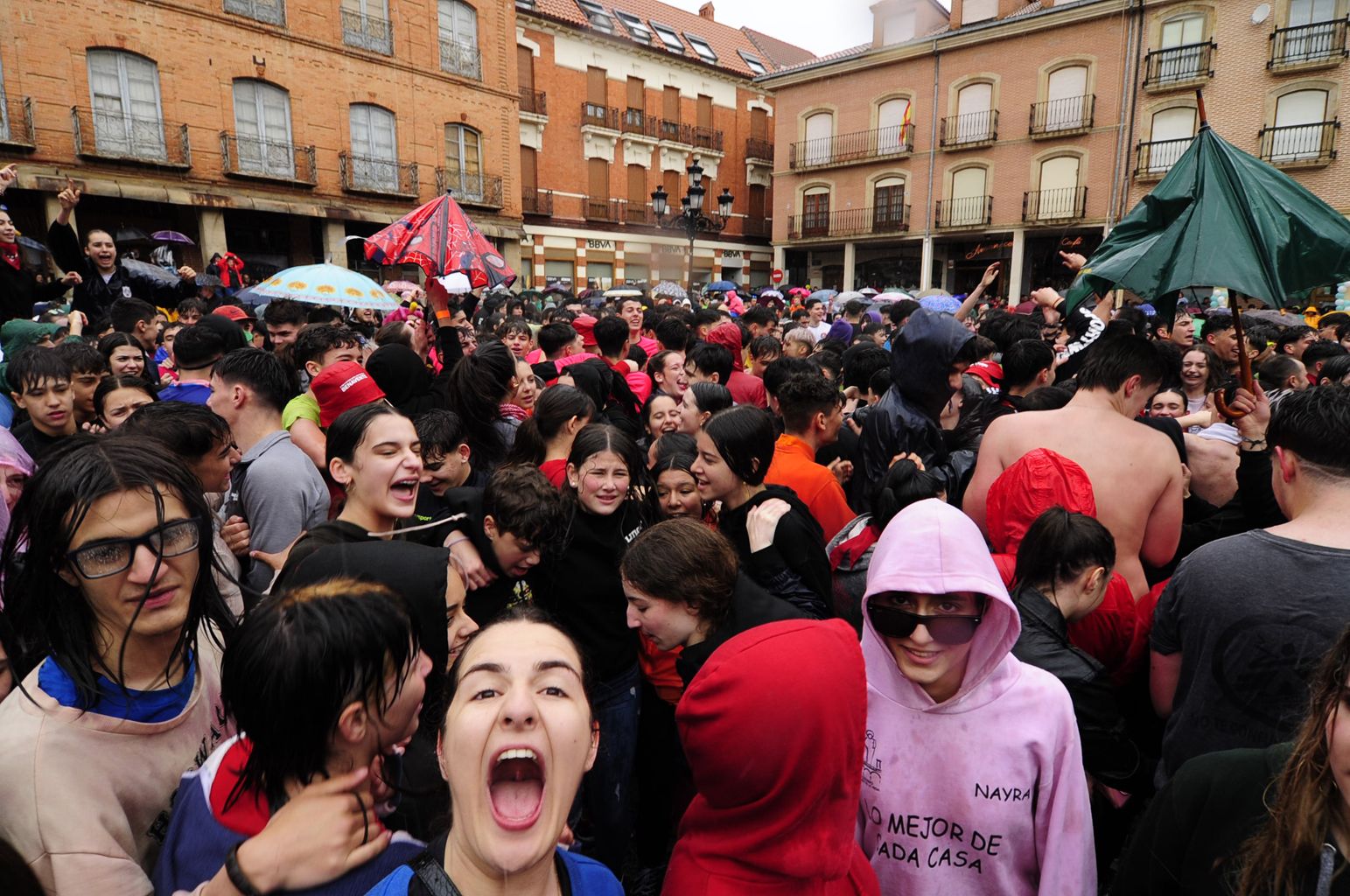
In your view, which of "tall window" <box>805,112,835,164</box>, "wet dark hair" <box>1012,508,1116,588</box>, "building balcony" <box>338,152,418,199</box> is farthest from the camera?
"tall window" <box>805,112,835,164</box>

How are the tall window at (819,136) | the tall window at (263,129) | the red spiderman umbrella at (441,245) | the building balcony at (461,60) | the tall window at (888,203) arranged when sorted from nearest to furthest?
1. the red spiderman umbrella at (441,245)
2. the tall window at (263,129)
3. the building balcony at (461,60)
4. the tall window at (888,203)
5. the tall window at (819,136)

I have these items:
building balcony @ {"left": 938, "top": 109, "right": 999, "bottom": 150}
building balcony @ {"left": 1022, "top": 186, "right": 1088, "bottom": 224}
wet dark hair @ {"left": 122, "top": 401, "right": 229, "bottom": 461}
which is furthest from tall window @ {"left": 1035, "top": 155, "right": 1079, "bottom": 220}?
wet dark hair @ {"left": 122, "top": 401, "right": 229, "bottom": 461}

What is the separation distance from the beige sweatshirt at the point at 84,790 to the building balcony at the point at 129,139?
64.6ft

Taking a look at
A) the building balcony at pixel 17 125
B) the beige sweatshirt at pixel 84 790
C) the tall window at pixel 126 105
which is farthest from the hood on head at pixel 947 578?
the tall window at pixel 126 105

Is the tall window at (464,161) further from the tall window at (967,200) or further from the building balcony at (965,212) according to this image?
the tall window at (967,200)

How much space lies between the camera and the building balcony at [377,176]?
792 inches

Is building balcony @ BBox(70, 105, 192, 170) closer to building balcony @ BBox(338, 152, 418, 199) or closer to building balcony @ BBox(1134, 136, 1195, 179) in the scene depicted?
building balcony @ BBox(338, 152, 418, 199)

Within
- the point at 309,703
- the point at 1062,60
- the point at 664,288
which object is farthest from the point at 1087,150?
the point at 309,703

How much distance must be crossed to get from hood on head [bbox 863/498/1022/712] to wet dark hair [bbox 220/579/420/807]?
126 centimetres

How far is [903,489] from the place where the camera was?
3.07m

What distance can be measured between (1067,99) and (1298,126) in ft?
20.9

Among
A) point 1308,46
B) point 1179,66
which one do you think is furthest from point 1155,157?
point 1308,46

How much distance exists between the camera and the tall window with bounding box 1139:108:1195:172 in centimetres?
2245

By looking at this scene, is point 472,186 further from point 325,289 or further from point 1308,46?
point 1308,46
